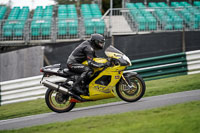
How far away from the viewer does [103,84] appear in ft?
20.3

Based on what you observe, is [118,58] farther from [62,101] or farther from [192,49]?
[192,49]

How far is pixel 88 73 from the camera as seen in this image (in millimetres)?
6129

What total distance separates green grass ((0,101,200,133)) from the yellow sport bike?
121cm

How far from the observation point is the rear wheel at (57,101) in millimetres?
6273

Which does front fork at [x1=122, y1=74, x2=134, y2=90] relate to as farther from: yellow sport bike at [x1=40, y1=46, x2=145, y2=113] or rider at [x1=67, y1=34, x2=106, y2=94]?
rider at [x1=67, y1=34, x2=106, y2=94]

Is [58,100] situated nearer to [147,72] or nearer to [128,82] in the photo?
[128,82]

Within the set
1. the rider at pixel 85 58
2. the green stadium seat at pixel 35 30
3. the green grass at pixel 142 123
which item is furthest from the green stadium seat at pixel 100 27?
the green grass at pixel 142 123

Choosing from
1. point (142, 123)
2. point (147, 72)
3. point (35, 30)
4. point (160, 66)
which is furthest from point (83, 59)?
point (35, 30)

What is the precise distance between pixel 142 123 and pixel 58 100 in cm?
273

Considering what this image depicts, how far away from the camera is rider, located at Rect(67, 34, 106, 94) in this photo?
6.03m

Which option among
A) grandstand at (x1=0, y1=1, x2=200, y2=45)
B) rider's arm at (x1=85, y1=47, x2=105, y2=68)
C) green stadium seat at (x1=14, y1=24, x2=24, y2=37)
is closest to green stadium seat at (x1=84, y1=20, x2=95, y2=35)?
grandstand at (x1=0, y1=1, x2=200, y2=45)

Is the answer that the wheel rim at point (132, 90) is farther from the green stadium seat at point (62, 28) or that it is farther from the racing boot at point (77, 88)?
the green stadium seat at point (62, 28)

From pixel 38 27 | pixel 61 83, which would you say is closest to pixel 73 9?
pixel 38 27

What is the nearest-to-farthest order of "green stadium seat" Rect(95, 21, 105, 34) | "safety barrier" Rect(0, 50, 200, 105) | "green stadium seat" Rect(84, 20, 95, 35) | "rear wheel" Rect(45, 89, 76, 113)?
"rear wheel" Rect(45, 89, 76, 113) → "safety barrier" Rect(0, 50, 200, 105) → "green stadium seat" Rect(95, 21, 105, 34) → "green stadium seat" Rect(84, 20, 95, 35)
